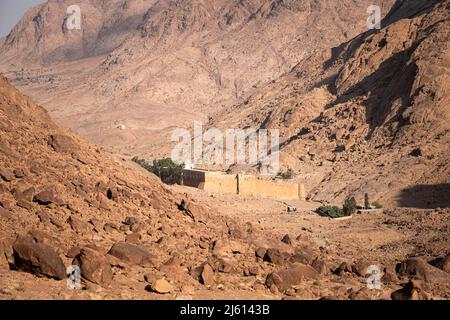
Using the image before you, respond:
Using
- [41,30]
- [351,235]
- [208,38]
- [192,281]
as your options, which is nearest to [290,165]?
[351,235]

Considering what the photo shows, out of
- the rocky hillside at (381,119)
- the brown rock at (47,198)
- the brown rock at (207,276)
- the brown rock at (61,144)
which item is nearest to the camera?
the brown rock at (207,276)

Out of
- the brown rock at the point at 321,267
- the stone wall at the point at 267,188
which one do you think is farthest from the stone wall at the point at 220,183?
the brown rock at the point at 321,267

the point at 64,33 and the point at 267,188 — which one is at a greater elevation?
the point at 64,33

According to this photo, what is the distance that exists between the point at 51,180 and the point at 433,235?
12.4m

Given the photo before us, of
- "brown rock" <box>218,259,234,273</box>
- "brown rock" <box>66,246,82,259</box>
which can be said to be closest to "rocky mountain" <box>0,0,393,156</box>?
"brown rock" <box>218,259,234,273</box>

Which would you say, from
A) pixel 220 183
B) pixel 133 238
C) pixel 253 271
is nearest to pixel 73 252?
pixel 133 238

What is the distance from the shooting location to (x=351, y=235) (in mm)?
21875

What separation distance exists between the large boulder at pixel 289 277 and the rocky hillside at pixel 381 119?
19038 millimetres

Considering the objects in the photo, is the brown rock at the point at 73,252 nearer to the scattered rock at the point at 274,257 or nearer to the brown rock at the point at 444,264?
the scattered rock at the point at 274,257

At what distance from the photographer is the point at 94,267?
32.4 feet

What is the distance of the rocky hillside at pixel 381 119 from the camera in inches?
1396

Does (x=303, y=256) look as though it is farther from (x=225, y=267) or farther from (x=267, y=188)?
(x=267, y=188)

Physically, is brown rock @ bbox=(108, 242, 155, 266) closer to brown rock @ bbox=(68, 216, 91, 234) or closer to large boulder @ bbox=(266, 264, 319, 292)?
brown rock @ bbox=(68, 216, 91, 234)

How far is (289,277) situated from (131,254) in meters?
2.72
